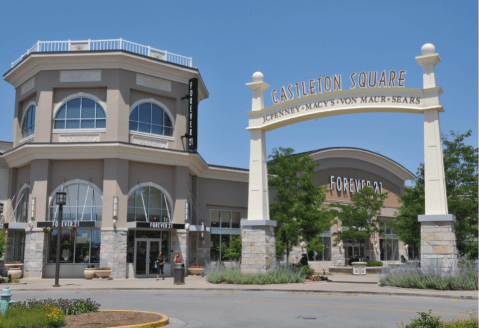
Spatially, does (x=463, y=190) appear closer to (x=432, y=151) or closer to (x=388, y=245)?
(x=432, y=151)

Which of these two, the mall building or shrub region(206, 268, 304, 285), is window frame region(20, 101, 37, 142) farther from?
shrub region(206, 268, 304, 285)

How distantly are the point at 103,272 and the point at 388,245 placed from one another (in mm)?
32395

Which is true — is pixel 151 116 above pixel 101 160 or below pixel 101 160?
above

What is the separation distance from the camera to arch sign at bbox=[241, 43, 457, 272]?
791 inches

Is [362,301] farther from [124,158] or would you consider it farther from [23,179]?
[23,179]

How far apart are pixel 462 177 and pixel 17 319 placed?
76.2 feet

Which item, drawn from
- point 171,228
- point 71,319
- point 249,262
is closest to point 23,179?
point 171,228

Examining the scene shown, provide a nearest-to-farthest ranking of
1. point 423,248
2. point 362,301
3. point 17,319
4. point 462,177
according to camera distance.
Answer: point 17,319, point 362,301, point 423,248, point 462,177

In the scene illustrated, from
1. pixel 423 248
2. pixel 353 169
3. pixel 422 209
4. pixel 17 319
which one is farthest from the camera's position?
pixel 353 169

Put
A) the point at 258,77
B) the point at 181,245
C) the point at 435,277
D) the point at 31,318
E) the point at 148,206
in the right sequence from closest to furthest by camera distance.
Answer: the point at 31,318 < the point at 435,277 < the point at 258,77 < the point at 181,245 < the point at 148,206

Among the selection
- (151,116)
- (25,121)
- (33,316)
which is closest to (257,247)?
(151,116)

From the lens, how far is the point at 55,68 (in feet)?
102

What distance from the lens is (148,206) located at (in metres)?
31.7

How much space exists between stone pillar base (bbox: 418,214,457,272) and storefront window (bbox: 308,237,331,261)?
22386mm
